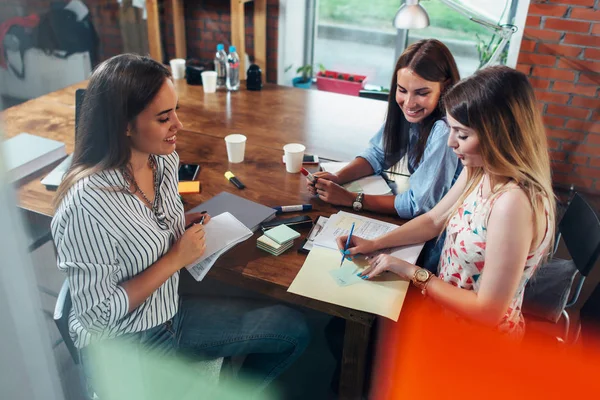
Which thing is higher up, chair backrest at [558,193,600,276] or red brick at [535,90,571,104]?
red brick at [535,90,571,104]

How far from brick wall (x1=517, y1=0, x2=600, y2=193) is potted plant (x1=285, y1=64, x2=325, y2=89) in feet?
4.89

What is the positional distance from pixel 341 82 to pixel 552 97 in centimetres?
138

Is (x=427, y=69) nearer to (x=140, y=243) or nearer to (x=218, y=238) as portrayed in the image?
(x=218, y=238)

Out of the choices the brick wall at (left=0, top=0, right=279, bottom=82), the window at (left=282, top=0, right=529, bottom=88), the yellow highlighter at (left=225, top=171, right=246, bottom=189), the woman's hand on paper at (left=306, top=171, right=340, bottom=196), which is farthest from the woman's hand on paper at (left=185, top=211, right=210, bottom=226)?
the window at (left=282, top=0, right=529, bottom=88)

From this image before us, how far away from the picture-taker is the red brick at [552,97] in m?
2.69

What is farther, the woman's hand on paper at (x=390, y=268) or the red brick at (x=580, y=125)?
the red brick at (x=580, y=125)

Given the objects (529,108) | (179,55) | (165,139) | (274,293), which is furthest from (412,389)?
(179,55)

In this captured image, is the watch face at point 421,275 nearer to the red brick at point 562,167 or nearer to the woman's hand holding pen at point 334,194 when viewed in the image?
the woman's hand holding pen at point 334,194

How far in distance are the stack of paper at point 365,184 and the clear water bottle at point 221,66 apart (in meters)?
1.08

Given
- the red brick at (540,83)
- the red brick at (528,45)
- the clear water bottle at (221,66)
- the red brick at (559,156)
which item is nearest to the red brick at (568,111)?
the red brick at (540,83)

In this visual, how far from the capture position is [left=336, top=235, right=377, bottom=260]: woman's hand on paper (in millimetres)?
1301

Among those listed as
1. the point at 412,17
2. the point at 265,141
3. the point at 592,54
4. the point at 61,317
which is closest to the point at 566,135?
the point at 592,54

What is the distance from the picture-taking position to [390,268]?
122cm

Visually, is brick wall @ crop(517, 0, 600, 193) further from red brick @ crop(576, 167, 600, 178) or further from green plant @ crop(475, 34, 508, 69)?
green plant @ crop(475, 34, 508, 69)
